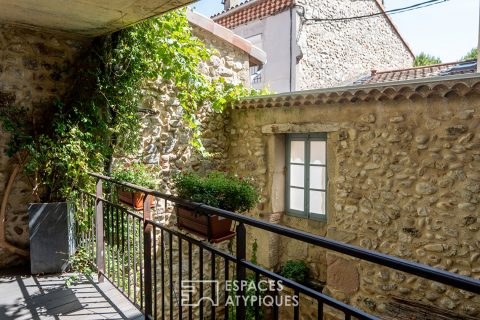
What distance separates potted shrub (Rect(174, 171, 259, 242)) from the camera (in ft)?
8.54

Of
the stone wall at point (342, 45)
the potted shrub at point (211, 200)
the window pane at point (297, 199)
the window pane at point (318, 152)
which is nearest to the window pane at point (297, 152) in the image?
the window pane at point (318, 152)

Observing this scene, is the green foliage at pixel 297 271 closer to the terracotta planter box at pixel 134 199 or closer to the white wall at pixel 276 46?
the terracotta planter box at pixel 134 199

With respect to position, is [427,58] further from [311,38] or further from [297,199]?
[297,199]

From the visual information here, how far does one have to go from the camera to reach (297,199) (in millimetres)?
5535

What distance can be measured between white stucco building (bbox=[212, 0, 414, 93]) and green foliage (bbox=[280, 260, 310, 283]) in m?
4.27

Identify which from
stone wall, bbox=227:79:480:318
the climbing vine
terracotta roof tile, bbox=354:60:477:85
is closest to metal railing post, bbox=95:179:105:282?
the climbing vine

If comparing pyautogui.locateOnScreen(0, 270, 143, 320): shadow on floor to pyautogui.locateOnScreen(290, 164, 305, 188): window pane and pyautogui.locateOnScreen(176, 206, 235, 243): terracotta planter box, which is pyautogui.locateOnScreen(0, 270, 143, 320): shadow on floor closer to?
pyautogui.locateOnScreen(176, 206, 235, 243): terracotta planter box

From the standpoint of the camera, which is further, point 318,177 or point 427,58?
point 427,58

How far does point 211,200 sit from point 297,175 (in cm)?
290

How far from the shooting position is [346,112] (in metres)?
4.58

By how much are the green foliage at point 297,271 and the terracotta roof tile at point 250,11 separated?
19.1 ft

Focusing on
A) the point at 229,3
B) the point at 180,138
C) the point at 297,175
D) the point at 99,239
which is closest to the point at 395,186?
the point at 297,175

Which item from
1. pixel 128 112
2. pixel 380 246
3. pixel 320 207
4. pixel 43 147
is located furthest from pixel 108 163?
pixel 380 246

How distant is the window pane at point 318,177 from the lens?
16.8 feet
